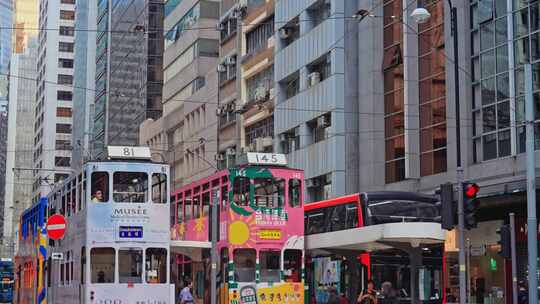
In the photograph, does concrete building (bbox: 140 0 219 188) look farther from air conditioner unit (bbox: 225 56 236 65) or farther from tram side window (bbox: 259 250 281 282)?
tram side window (bbox: 259 250 281 282)

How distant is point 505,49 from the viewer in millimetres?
34688

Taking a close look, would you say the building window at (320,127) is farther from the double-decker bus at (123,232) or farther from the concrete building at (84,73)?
A: the concrete building at (84,73)

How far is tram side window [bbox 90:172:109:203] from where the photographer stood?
25.1 m

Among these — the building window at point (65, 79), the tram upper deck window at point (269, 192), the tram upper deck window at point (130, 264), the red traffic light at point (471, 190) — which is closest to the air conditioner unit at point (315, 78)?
the tram upper deck window at point (269, 192)

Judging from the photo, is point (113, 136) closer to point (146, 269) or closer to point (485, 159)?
point (485, 159)

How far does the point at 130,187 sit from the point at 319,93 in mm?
22297

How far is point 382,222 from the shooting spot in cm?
2791

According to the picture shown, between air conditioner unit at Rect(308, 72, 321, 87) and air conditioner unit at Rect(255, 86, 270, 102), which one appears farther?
air conditioner unit at Rect(255, 86, 270, 102)

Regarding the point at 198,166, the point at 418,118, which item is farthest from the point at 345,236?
the point at 198,166

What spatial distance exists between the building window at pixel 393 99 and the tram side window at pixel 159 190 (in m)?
17.6

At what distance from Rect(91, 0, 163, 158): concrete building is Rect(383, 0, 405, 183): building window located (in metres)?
32.4

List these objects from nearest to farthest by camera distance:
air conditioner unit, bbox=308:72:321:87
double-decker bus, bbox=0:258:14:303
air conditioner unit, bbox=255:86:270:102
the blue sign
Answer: the blue sign < air conditioner unit, bbox=308:72:321:87 < air conditioner unit, bbox=255:86:270:102 < double-decker bus, bbox=0:258:14:303

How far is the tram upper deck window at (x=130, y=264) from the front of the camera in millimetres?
24969

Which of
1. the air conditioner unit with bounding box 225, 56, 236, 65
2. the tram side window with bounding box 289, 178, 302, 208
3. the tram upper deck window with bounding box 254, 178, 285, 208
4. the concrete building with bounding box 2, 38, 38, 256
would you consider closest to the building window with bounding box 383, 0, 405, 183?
the tram side window with bounding box 289, 178, 302, 208
